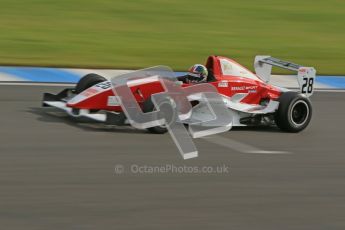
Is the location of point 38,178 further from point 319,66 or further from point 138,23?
point 138,23

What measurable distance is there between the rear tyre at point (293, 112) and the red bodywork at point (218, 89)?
0.39m

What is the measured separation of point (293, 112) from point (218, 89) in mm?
1043

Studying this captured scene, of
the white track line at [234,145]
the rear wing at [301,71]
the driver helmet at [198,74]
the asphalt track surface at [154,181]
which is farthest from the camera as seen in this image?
the rear wing at [301,71]

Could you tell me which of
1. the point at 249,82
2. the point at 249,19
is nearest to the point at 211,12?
the point at 249,19

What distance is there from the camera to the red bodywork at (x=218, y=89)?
894 centimetres

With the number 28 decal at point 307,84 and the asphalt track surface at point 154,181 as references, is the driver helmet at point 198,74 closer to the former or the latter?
the asphalt track surface at point 154,181

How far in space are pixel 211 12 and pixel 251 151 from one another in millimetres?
11585

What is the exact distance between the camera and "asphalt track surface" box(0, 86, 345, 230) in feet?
18.6

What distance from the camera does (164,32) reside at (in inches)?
680

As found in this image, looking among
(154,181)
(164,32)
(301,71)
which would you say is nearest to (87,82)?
(301,71)

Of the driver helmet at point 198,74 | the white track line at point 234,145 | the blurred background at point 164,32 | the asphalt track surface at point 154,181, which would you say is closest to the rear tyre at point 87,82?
the asphalt track surface at point 154,181

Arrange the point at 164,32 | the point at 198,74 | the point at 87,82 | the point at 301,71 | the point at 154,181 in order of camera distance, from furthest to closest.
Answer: the point at 164,32, the point at 301,71, the point at 87,82, the point at 198,74, the point at 154,181

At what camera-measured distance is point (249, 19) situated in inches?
758

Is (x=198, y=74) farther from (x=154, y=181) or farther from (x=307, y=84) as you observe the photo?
(x=154, y=181)
